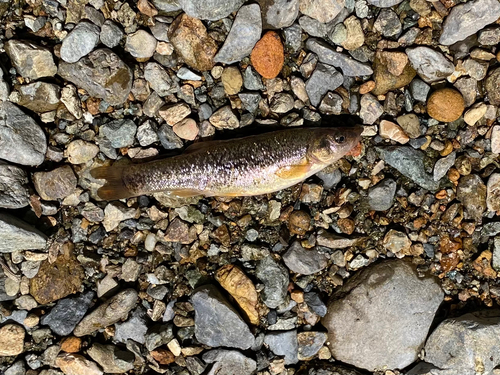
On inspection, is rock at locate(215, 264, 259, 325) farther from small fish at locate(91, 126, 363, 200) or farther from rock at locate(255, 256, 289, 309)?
small fish at locate(91, 126, 363, 200)

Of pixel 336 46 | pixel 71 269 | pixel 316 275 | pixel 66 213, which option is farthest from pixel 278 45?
pixel 71 269

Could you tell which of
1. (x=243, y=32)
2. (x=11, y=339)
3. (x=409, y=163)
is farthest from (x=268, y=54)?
(x=11, y=339)

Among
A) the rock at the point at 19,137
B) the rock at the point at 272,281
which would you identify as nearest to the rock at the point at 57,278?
the rock at the point at 19,137

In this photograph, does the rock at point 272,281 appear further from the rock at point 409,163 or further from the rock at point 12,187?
the rock at point 12,187

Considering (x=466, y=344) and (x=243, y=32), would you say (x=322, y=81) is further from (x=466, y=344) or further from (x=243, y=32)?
(x=466, y=344)

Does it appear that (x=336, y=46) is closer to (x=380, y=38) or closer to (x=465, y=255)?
(x=380, y=38)

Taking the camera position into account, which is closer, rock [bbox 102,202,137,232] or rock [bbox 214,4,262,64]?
rock [bbox 214,4,262,64]

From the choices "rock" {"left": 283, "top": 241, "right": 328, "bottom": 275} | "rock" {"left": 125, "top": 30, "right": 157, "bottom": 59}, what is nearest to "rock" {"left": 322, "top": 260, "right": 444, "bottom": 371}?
"rock" {"left": 283, "top": 241, "right": 328, "bottom": 275}
